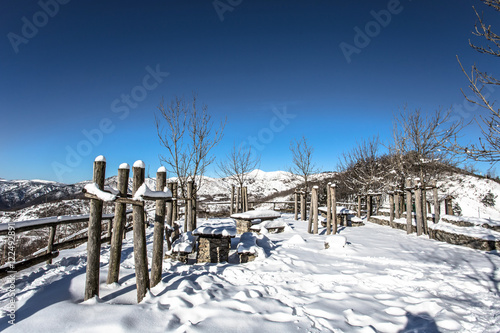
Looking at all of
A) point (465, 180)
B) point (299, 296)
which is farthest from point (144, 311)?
point (465, 180)

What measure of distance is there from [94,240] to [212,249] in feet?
9.56

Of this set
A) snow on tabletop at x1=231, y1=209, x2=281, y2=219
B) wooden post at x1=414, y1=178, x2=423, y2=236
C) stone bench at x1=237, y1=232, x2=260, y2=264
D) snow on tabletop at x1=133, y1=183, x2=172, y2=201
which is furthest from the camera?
snow on tabletop at x1=231, y1=209, x2=281, y2=219

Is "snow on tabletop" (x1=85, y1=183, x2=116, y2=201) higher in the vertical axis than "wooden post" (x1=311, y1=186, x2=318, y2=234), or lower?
higher

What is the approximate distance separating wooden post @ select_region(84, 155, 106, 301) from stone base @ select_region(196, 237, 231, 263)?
272 cm

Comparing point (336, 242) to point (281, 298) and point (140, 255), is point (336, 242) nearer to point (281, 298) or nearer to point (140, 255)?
point (281, 298)

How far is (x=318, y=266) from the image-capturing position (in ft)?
17.3

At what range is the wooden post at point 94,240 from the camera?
2.94 metres

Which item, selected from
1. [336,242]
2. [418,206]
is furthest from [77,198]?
[418,206]

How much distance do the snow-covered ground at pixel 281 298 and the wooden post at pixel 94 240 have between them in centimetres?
20

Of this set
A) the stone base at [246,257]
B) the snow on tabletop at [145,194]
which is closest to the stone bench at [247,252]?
the stone base at [246,257]

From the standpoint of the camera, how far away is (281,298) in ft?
11.3

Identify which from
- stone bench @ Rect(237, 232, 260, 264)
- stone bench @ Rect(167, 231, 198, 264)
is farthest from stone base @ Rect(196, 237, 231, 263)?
stone bench @ Rect(237, 232, 260, 264)

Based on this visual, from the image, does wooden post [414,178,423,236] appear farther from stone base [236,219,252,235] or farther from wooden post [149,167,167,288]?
wooden post [149,167,167,288]

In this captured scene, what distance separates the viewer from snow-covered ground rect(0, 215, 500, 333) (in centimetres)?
252
